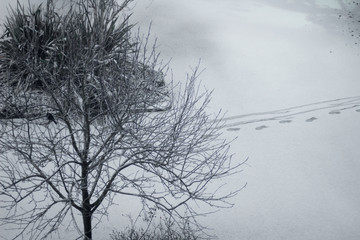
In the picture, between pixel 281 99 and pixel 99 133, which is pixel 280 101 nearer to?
pixel 281 99

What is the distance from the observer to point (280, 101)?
694 centimetres

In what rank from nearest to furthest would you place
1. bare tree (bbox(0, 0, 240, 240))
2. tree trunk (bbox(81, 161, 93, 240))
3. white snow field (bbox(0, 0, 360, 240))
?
1. bare tree (bbox(0, 0, 240, 240))
2. tree trunk (bbox(81, 161, 93, 240))
3. white snow field (bbox(0, 0, 360, 240))

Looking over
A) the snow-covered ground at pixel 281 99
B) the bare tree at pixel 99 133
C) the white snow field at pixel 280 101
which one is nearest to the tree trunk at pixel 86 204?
the bare tree at pixel 99 133

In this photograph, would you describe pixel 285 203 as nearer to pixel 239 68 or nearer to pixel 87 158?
pixel 87 158

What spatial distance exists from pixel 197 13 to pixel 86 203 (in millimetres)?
6756

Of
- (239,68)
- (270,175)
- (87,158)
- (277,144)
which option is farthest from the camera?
(239,68)

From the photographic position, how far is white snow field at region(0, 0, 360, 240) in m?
4.80

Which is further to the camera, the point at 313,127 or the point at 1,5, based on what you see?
the point at 1,5

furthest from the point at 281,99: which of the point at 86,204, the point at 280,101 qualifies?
the point at 86,204

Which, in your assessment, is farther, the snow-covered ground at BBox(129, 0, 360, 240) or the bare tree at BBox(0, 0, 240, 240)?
the snow-covered ground at BBox(129, 0, 360, 240)

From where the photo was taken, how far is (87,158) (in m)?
3.49

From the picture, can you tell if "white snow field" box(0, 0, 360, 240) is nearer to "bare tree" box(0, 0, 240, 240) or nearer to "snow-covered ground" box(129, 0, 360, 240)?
"snow-covered ground" box(129, 0, 360, 240)

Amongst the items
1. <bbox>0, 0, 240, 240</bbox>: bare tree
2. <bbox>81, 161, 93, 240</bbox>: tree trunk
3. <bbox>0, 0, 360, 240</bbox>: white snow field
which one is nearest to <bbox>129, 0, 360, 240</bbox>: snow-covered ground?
<bbox>0, 0, 360, 240</bbox>: white snow field

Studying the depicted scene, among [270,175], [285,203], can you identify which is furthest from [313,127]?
[285,203]
